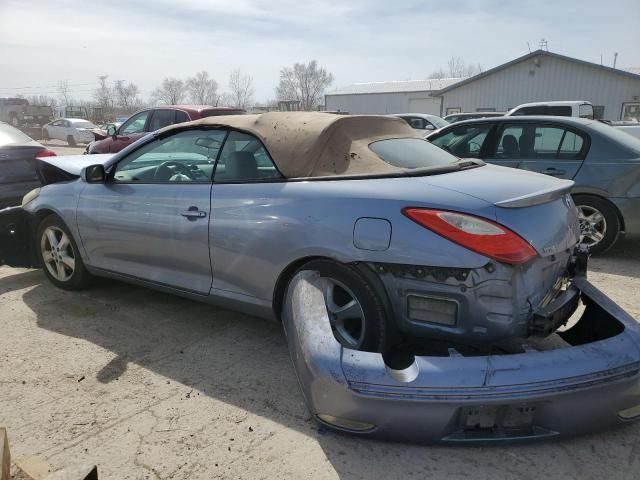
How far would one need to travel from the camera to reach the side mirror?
12.7ft

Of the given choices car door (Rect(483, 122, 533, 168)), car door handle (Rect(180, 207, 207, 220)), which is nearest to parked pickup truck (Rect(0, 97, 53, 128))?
car door (Rect(483, 122, 533, 168))

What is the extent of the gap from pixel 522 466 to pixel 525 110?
543 inches

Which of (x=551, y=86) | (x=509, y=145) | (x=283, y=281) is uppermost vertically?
(x=551, y=86)

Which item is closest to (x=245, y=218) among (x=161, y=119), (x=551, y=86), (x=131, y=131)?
(x=161, y=119)

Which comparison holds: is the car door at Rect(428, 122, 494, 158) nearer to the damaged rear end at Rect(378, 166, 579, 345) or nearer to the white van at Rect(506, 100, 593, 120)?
the damaged rear end at Rect(378, 166, 579, 345)

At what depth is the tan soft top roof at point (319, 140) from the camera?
9.76ft

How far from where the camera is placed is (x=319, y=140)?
3049mm

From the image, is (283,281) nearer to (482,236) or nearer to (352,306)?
(352,306)

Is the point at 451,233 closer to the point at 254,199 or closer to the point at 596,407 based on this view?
the point at 596,407

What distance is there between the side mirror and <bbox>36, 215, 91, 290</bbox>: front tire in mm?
→ 606

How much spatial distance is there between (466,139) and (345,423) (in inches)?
194

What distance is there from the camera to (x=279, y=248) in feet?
9.57

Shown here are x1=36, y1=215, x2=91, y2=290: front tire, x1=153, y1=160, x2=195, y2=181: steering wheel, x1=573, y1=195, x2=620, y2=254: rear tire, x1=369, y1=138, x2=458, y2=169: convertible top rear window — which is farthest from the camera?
x1=573, y1=195, x2=620, y2=254: rear tire

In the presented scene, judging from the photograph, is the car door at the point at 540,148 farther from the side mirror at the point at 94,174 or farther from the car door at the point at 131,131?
the car door at the point at 131,131
